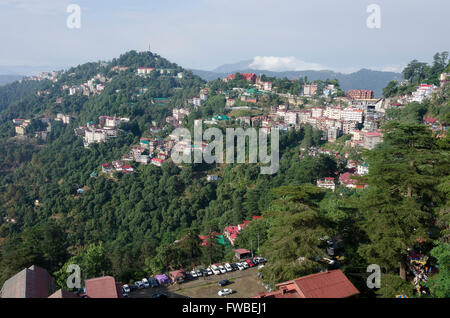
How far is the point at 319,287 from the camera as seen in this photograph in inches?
270

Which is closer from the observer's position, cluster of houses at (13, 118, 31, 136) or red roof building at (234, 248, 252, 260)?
red roof building at (234, 248, 252, 260)

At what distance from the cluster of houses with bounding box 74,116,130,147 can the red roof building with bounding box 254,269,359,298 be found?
40544 mm

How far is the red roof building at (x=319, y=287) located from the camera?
6.71m

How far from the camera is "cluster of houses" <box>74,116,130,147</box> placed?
44062 millimetres

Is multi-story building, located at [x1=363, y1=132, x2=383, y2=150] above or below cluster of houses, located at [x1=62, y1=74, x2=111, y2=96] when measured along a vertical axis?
below

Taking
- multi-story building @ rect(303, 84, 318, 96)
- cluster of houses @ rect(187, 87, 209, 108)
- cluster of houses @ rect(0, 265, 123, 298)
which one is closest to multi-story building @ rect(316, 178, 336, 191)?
cluster of houses @ rect(0, 265, 123, 298)

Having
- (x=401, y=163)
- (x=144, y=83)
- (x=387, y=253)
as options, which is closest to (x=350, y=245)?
(x=387, y=253)

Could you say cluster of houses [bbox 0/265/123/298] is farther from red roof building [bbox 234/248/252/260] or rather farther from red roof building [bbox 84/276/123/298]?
red roof building [bbox 234/248/252/260]

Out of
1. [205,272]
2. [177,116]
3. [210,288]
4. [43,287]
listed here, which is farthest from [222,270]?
[177,116]

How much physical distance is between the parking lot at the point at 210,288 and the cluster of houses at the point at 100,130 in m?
36.7

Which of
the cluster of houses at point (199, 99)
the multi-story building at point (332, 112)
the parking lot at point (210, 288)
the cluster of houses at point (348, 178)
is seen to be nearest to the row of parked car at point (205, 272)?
the parking lot at point (210, 288)

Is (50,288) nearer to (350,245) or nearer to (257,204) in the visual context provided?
(350,245)

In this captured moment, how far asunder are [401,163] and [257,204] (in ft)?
42.3

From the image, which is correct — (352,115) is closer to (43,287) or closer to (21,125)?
(43,287)
